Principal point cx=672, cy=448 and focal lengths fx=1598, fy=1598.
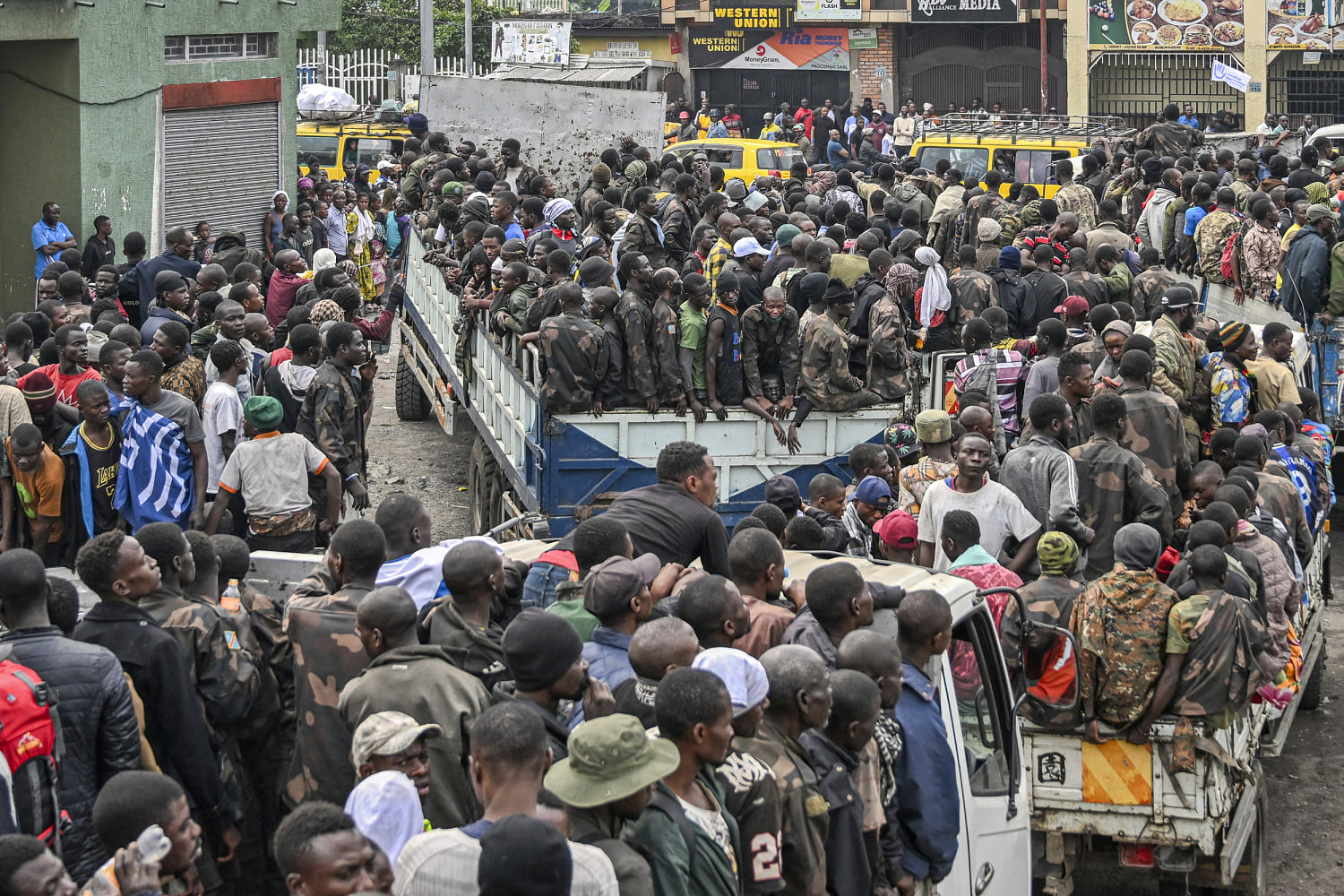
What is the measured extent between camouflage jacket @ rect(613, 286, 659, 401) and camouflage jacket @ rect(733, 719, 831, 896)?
5489 millimetres

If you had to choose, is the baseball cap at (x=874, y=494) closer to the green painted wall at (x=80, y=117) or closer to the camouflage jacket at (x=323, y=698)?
the camouflage jacket at (x=323, y=698)

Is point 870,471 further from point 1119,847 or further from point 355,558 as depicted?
point 355,558

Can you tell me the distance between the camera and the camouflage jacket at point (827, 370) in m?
9.81

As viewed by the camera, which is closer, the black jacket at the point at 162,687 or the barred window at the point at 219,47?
the black jacket at the point at 162,687

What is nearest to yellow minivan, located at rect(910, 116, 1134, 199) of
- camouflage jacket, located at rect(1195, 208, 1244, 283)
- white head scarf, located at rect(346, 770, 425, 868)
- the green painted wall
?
camouflage jacket, located at rect(1195, 208, 1244, 283)

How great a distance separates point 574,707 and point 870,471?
3.70m

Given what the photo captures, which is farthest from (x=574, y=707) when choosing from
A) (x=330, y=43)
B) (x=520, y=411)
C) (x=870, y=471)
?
(x=330, y=43)

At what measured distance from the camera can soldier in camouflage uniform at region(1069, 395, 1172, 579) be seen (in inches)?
297

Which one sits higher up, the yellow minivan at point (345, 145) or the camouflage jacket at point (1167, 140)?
the yellow minivan at point (345, 145)

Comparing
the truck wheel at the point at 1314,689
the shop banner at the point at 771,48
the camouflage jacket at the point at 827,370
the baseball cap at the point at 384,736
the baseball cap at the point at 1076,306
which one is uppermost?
the shop banner at the point at 771,48

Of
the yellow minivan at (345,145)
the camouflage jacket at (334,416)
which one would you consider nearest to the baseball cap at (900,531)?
the camouflage jacket at (334,416)

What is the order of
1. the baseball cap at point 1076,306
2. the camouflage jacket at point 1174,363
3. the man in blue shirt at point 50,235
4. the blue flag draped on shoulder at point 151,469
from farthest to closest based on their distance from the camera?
1. the man in blue shirt at point 50,235
2. the baseball cap at point 1076,306
3. the camouflage jacket at point 1174,363
4. the blue flag draped on shoulder at point 151,469

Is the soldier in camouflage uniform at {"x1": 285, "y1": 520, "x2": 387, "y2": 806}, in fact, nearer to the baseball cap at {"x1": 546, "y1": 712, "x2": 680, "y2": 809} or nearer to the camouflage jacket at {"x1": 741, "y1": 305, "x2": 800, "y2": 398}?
the baseball cap at {"x1": 546, "y1": 712, "x2": 680, "y2": 809}

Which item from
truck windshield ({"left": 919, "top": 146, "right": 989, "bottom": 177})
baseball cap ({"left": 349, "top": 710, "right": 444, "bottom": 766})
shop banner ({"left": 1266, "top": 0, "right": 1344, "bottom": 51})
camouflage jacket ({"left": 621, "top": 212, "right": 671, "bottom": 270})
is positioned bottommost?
baseball cap ({"left": 349, "top": 710, "right": 444, "bottom": 766})
